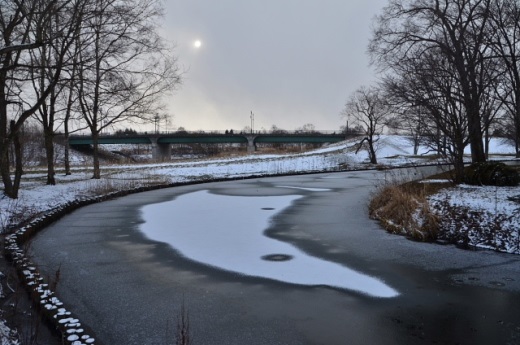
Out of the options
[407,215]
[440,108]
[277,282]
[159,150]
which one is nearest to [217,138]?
[159,150]

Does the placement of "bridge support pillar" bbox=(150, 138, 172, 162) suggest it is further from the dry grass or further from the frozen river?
the frozen river

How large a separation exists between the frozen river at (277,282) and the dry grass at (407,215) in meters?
0.47

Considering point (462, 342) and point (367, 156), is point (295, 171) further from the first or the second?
point (462, 342)

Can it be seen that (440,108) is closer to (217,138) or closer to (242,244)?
(242,244)

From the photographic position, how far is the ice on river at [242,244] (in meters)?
7.19

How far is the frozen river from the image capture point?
5.18 metres

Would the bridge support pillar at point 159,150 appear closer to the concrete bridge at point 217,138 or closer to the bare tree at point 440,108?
the concrete bridge at point 217,138

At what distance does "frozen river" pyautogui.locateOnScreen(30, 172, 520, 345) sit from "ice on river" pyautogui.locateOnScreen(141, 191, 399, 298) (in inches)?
1.3

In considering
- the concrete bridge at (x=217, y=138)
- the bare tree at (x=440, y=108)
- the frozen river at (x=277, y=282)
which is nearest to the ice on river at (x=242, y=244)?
the frozen river at (x=277, y=282)

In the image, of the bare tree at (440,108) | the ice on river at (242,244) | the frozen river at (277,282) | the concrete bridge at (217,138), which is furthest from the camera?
the concrete bridge at (217,138)

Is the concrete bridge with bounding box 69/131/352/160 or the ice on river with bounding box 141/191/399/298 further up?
the concrete bridge with bounding box 69/131/352/160

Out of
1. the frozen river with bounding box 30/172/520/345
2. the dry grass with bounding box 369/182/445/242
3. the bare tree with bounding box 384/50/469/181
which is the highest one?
the bare tree with bounding box 384/50/469/181

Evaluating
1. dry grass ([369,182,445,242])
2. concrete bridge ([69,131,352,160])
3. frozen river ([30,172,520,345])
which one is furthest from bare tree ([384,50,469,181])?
concrete bridge ([69,131,352,160])

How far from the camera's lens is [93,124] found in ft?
80.6
